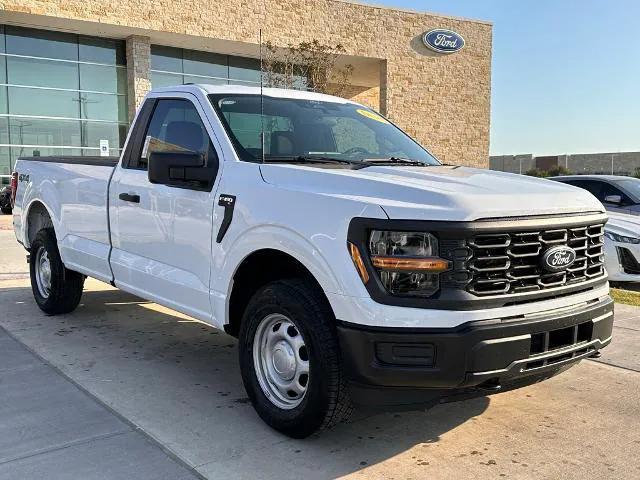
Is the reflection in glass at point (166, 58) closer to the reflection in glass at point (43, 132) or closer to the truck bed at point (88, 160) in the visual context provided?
the reflection in glass at point (43, 132)

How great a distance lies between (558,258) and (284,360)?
1.58 m

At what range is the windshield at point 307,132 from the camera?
4.35 m

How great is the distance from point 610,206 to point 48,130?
21961 millimetres

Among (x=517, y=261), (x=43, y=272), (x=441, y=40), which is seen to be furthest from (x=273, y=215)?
(x=441, y=40)

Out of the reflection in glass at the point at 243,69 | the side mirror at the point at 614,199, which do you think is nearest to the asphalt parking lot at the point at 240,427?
the side mirror at the point at 614,199

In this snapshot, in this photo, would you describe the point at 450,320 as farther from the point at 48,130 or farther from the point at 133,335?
the point at 48,130

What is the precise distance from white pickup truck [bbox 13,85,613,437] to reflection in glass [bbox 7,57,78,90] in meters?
23.1

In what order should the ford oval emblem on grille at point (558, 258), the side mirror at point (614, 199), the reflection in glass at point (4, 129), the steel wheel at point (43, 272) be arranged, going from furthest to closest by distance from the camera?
1. the reflection in glass at point (4, 129)
2. the side mirror at point (614, 199)
3. the steel wheel at point (43, 272)
4. the ford oval emblem on grille at point (558, 258)

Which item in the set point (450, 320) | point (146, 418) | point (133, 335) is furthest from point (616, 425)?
point (133, 335)

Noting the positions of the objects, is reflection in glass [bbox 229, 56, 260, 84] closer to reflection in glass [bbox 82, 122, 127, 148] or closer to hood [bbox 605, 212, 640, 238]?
reflection in glass [bbox 82, 122, 127, 148]

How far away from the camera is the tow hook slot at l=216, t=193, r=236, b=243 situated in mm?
3957

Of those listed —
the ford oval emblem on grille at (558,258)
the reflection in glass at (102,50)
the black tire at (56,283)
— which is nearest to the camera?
the ford oval emblem on grille at (558,258)

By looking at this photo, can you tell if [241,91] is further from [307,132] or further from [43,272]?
[43,272]

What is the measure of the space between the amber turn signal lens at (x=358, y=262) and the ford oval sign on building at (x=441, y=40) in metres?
31.9
